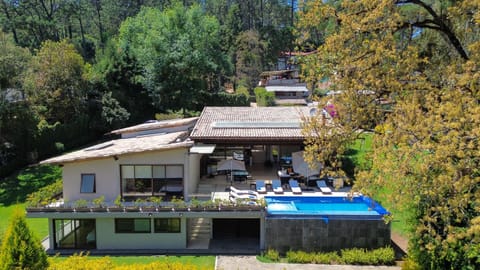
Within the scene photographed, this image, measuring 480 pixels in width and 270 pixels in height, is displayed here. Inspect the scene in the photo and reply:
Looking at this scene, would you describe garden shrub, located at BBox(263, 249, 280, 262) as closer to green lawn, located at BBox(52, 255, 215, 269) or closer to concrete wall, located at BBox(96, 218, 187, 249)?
green lawn, located at BBox(52, 255, 215, 269)

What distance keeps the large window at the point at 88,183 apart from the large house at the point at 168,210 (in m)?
0.05

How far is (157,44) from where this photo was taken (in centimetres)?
4634

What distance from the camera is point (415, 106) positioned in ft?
29.6

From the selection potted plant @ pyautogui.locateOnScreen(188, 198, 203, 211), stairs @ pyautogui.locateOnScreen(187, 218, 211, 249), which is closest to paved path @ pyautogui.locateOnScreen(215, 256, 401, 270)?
stairs @ pyautogui.locateOnScreen(187, 218, 211, 249)

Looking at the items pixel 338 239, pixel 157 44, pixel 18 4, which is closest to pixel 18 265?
pixel 338 239

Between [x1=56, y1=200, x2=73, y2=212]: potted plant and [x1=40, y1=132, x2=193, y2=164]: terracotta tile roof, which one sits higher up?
[x1=40, y1=132, x2=193, y2=164]: terracotta tile roof

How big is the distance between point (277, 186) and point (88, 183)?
10.2 meters

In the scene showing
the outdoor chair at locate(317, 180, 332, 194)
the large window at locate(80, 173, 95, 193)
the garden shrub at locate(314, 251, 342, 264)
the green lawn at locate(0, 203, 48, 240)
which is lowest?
the green lawn at locate(0, 203, 48, 240)

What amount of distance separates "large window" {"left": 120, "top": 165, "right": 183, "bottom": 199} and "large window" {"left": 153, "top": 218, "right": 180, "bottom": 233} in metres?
1.43

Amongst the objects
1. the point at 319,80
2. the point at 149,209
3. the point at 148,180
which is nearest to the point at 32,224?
the point at 148,180

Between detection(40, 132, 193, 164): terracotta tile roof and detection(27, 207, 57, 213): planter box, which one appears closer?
detection(27, 207, 57, 213): planter box

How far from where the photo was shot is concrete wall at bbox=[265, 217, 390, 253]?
19.7m

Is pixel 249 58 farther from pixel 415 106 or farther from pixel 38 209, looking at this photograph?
pixel 415 106

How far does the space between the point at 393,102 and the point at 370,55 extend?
152 cm
